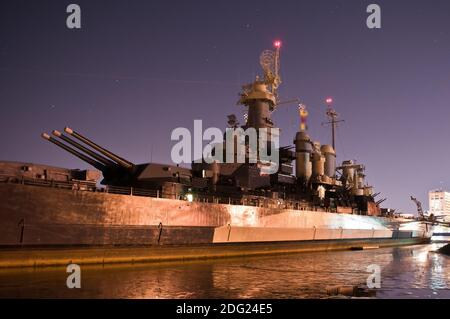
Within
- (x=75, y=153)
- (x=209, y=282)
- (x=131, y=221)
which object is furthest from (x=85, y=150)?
(x=209, y=282)

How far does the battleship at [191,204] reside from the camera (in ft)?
61.3

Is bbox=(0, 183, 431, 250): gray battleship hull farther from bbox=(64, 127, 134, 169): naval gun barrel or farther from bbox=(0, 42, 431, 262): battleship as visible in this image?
bbox=(64, 127, 134, 169): naval gun barrel

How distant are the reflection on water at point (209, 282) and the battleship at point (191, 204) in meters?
2.13

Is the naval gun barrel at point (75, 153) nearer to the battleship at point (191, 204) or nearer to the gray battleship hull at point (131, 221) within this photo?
the battleship at point (191, 204)

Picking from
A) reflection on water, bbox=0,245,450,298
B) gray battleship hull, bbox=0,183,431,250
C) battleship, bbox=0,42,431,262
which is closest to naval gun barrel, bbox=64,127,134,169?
battleship, bbox=0,42,431,262

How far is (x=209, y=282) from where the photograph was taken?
16.1m

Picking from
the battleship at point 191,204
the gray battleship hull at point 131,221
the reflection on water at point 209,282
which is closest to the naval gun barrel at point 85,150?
the battleship at point 191,204

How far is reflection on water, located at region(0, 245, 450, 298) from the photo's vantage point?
1323cm

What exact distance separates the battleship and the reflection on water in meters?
2.13

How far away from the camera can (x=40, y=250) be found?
1783 centimetres

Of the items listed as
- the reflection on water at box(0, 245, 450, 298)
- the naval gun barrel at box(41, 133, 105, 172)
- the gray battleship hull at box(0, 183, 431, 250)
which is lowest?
the reflection on water at box(0, 245, 450, 298)

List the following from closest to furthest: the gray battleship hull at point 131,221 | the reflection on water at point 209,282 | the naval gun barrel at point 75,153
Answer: the reflection on water at point 209,282 < the gray battleship hull at point 131,221 < the naval gun barrel at point 75,153
